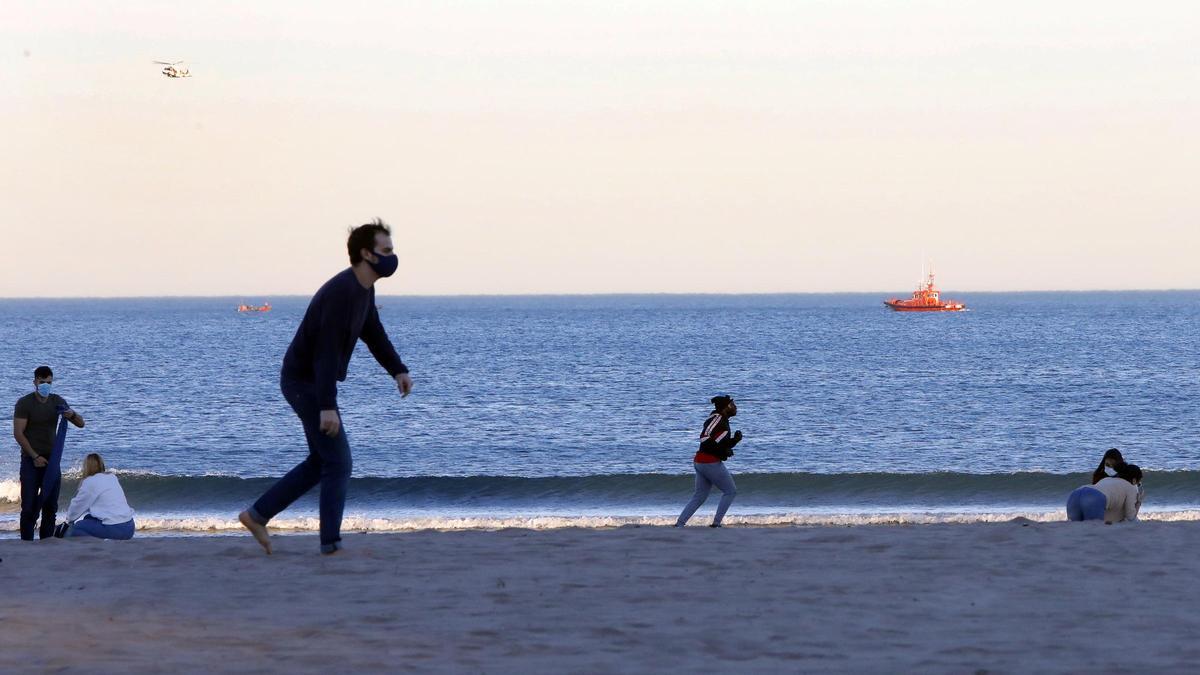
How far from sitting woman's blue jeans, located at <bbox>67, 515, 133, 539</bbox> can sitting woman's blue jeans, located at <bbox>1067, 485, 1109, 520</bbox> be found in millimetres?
7904

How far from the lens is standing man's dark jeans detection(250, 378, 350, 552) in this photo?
7898mm

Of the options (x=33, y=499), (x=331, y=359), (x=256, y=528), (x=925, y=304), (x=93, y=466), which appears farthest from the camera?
(x=925, y=304)

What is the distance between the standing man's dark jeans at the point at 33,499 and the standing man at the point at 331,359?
498 centimetres

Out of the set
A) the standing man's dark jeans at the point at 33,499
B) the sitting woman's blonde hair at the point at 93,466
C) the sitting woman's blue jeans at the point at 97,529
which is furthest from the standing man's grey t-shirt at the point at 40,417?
the sitting woman's blue jeans at the point at 97,529

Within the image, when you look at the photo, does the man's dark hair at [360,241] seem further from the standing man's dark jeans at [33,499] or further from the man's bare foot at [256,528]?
the standing man's dark jeans at [33,499]

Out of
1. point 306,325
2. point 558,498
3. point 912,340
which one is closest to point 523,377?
point 558,498

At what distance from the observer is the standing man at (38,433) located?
11.9 meters

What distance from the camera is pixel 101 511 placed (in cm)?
1167

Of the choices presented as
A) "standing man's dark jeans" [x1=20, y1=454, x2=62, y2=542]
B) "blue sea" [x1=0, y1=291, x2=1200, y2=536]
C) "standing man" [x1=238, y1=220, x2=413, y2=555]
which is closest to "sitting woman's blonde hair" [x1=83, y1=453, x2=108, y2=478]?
"standing man's dark jeans" [x1=20, y1=454, x2=62, y2=542]

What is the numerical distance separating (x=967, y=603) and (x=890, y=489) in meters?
19.4

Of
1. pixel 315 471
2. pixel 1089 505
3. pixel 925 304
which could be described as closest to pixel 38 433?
pixel 315 471

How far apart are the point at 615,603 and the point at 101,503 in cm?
639

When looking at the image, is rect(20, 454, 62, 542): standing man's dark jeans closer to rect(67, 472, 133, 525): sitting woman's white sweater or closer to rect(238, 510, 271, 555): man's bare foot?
rect(67, 472, 133, 525): sitting woman's white sweater

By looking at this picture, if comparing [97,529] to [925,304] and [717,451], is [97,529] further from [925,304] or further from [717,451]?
[925,304]
